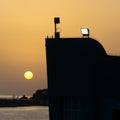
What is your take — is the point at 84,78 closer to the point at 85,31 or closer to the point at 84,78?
the point at 84,78

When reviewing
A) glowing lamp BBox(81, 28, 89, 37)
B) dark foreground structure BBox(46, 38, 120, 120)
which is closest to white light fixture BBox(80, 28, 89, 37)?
glowing lamp BBox(81, 28, 89, 37)

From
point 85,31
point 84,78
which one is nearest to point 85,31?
point 85,31

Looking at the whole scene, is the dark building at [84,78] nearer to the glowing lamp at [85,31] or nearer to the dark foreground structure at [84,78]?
the dark foreground structure at [84,78]

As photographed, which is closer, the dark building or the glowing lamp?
the dark building

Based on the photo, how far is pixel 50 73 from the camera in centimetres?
2231

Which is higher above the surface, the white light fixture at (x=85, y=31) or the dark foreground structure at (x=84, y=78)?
the white light fixture at (x=85, y=31)

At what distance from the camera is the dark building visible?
21688mm

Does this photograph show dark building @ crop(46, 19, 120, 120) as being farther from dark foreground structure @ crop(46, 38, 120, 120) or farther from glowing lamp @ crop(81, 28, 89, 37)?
glowing lamp @ crop(81, 28, 89, 37)

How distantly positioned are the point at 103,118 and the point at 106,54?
231 cm

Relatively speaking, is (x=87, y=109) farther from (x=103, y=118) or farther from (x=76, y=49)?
(x=76, y=49)

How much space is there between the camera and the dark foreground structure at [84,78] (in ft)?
71.2

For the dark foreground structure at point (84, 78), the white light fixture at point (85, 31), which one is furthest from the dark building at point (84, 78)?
the white light fixture at point (85, 31)

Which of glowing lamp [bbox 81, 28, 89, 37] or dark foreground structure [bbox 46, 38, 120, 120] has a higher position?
glowing lamp [bbox 81, 28, 89, 37]

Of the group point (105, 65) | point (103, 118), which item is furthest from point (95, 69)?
point (103, 118)
